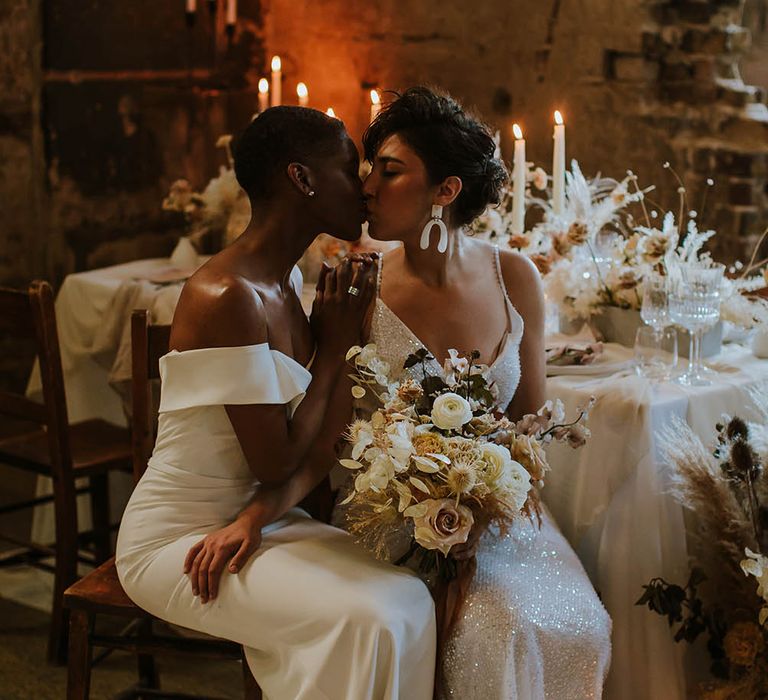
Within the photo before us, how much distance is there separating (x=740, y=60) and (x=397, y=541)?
3.01 m

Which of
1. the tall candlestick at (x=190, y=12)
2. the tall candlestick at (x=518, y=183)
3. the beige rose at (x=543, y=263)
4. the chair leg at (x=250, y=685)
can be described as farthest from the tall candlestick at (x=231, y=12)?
the chair leg at (x=250, y=685)

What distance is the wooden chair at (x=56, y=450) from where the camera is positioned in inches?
120

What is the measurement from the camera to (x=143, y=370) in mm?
2553

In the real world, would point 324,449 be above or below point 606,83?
below

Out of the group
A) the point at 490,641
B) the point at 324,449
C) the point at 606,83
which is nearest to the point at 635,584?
the point at 490,641

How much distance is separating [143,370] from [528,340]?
2.77 ft

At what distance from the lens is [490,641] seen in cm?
208

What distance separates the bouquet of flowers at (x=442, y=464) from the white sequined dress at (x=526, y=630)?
108mm

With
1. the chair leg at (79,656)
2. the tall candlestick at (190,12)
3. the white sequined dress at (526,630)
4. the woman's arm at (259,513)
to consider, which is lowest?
the chair leg at (79,656)

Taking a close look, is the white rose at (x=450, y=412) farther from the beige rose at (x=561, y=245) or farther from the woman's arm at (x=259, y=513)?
the beige rose at (x=561, y=245)

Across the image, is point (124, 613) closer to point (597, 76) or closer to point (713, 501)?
point (713, 501)

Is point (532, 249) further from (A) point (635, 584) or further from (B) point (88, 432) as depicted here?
(B) point (88, 432)

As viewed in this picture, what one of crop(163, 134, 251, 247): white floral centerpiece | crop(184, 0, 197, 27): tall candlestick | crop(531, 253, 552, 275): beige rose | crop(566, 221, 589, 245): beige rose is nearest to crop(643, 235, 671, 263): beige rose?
crop(566, 221, 589, 245): beige rose

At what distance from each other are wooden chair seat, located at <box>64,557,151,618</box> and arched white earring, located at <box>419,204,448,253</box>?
0.92 metres
